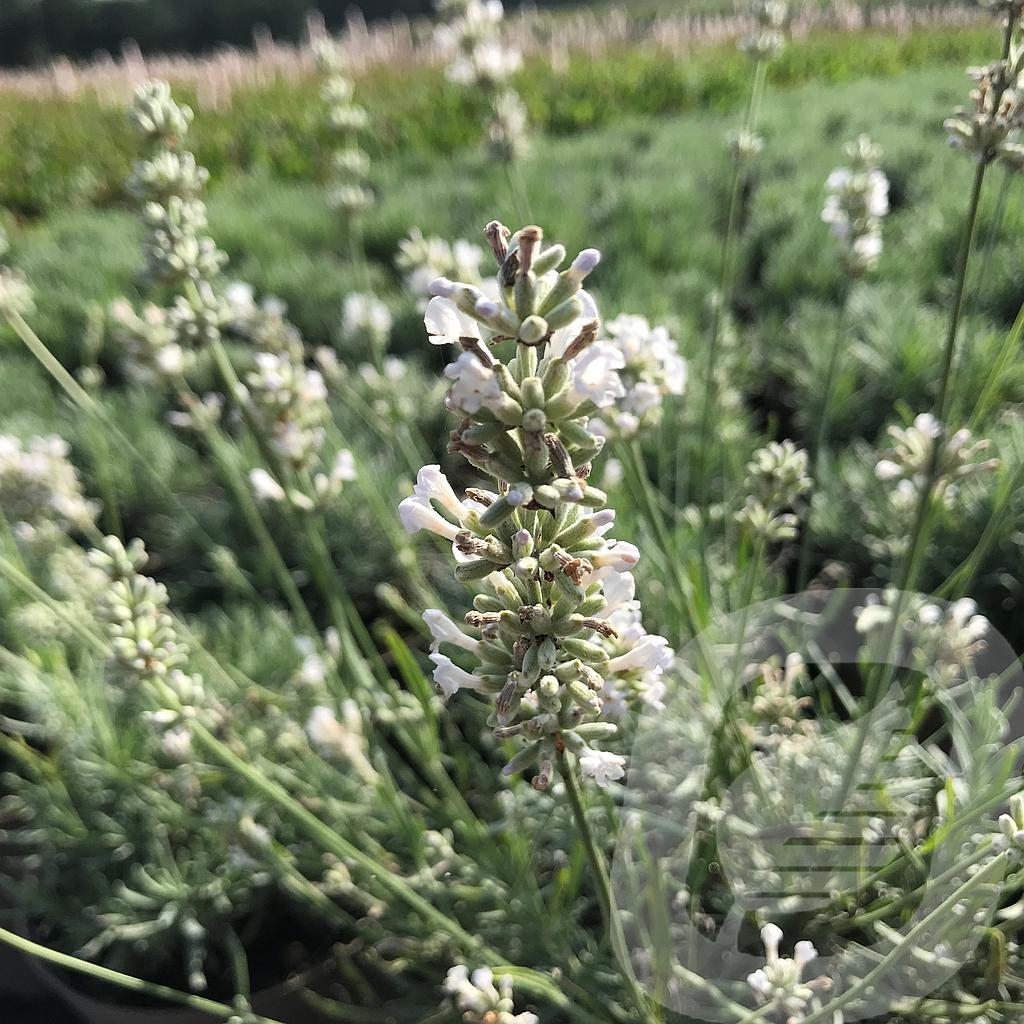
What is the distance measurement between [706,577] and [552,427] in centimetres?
92

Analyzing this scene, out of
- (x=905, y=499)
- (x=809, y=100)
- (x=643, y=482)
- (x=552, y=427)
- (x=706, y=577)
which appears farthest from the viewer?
(x=809, y=100)

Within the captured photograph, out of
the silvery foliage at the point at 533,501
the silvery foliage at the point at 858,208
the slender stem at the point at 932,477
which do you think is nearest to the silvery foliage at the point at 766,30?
the silvery foliage at the point at 858,208

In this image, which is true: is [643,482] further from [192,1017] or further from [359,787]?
[192,1017]

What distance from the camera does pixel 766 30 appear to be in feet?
4.71

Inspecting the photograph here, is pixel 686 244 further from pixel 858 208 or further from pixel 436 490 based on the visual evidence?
pixel 436 490

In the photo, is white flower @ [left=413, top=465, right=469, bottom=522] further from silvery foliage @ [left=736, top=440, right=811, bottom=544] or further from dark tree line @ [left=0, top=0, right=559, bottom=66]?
dark tree line @ [left=0, top=0, right=559, bottom=66]

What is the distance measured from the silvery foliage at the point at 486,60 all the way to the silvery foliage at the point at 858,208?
62 centimetres

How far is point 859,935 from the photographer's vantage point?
4.07 feet

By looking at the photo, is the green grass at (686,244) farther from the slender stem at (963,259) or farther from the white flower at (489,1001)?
the white flower at (489,1001)

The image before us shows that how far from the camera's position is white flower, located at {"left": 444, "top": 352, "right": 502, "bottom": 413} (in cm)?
57

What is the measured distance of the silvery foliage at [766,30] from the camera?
4.62 feet

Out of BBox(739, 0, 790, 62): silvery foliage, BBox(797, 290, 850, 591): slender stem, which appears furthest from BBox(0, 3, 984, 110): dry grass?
BBox(739, 0, 790, 62): silvery foliage

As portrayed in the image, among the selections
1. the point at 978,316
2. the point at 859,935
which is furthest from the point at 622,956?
the point at 978,316

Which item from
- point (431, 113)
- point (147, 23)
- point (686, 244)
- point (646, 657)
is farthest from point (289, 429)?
point (147, 23)
